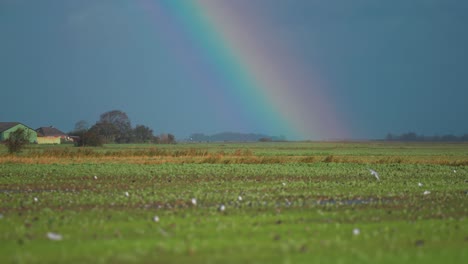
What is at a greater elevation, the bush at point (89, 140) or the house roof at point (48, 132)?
the house roof at point (48, 132)

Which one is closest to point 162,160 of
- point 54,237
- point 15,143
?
point 15,143


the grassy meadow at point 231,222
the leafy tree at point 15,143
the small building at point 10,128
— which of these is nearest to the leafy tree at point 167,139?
the small building at point 10,128

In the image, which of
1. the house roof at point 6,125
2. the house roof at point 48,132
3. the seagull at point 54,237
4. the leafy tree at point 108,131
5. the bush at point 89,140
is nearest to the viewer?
the seagull at point 54,237

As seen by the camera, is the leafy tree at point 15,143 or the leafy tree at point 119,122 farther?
the leafy tree at point 119,122

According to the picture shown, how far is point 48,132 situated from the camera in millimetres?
183000

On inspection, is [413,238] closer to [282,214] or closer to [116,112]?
[282,214]

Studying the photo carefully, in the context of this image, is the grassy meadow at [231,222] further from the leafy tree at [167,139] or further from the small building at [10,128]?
the leafy tree at [167,139]

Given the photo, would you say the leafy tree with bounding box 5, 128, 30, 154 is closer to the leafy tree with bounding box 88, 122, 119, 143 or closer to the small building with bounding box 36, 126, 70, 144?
the small building with bounding box 36, 126, 70, 144

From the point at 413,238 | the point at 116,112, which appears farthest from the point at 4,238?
the point at 116,112

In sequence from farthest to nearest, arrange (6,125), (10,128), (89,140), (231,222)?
(6,125) → (10,128) → (89,140) → (231,222)

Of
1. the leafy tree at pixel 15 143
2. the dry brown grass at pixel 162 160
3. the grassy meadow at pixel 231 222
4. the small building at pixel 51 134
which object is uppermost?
the small building at pixel 51 134

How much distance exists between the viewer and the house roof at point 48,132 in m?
180

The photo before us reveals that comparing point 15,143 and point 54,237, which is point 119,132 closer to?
point 15,143

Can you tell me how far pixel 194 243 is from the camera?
1337 cm
